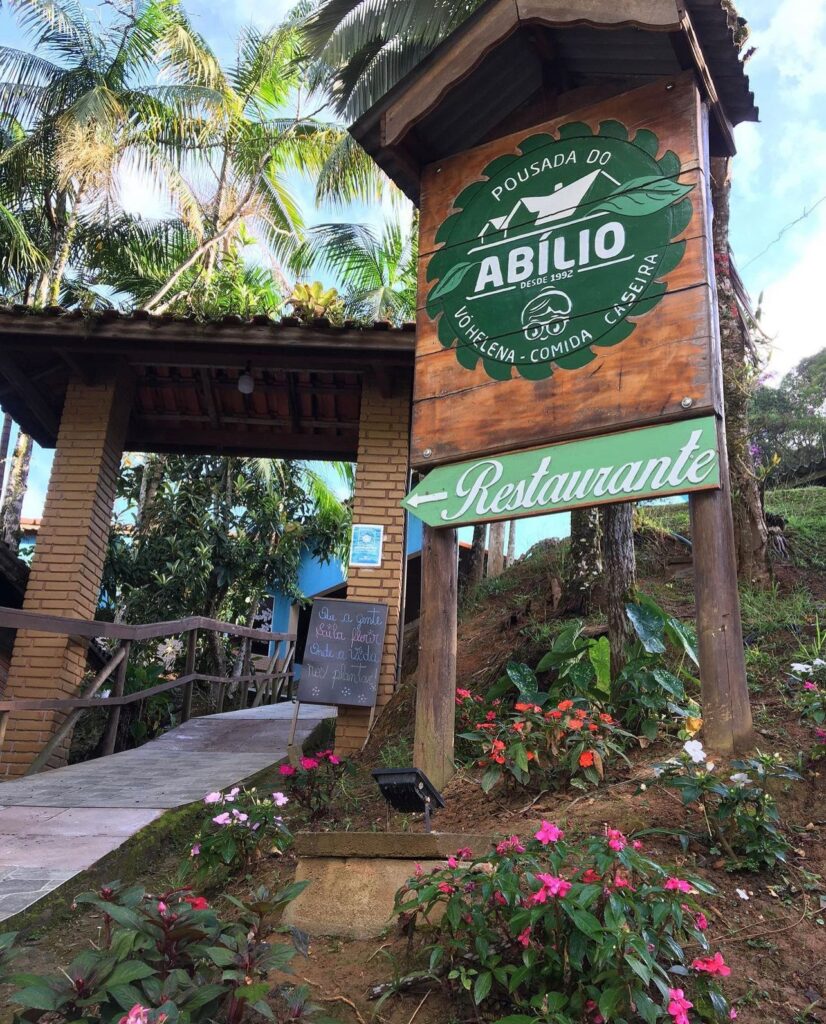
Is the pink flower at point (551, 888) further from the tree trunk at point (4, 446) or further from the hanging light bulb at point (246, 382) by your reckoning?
the tree trunk at point (4, 446)

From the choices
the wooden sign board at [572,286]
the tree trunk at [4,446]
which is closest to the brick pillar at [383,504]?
the wooden sign board at [572,286]

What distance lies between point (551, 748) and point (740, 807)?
3.08 feet

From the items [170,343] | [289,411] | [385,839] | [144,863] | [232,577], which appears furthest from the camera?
[232,577]

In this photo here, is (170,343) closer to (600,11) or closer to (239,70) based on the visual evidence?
(600,11)

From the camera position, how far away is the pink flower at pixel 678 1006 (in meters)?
2.02

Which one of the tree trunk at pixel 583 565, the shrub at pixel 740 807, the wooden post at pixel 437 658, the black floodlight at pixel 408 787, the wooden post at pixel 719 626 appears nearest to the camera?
the shrub at pixel 740 807

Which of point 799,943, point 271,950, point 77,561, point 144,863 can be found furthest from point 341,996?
point 77,561

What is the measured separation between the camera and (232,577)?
13344 mm

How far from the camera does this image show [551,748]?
3.82 meters

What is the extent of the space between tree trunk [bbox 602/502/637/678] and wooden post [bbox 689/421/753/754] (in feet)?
3.60

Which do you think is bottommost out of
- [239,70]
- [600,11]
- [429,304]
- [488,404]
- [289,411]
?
[488,404]

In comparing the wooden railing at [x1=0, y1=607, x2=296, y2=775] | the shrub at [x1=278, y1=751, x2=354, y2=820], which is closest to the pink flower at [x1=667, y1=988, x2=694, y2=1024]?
the shrub at [x1=278, y1=751, x2=354, y2=820]

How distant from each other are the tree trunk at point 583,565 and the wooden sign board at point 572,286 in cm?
309

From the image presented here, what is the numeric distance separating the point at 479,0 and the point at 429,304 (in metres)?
7.84
